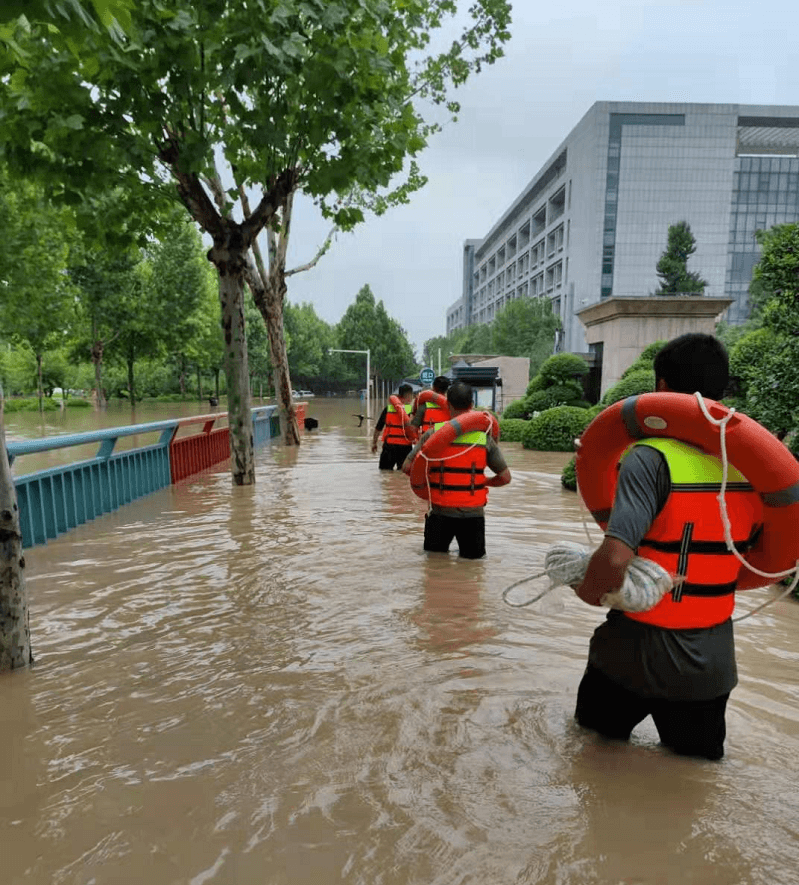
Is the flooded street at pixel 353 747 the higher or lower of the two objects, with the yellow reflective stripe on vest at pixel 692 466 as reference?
lower

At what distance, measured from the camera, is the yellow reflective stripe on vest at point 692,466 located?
7.50 feet

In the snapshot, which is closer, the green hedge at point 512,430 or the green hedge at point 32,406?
the green hedge at point 512,430

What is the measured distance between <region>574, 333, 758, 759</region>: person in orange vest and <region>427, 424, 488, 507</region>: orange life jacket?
3163 millimetres

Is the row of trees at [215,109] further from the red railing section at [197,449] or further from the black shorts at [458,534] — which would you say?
the black shorts at [458,534]

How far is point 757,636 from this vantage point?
4.74m

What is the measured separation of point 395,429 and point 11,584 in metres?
9.07

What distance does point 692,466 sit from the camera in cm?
229

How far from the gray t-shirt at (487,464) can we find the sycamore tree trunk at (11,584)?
3.16m

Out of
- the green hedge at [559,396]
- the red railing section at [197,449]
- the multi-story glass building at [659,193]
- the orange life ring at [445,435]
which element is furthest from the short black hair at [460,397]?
the multi-story glass building at [659,193]

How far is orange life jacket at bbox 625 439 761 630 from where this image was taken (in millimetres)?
2297

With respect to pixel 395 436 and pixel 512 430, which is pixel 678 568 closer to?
pixel 395 436

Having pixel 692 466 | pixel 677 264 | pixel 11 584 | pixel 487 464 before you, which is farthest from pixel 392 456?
pixel 677 264

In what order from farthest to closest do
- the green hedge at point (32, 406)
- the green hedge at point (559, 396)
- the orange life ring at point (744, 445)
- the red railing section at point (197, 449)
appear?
1. the green hedge at point (32, 406)
2. the green hedge at point (559, 396)
3. the red railing section at point (197, 449)
4. the orange life ring at point (744, 445)

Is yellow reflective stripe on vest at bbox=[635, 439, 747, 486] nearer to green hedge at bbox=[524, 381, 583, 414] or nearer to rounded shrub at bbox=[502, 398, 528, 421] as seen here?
green hedge at bbox=[524, 381, 583, 414]
